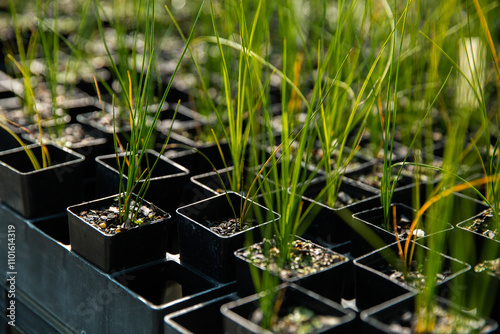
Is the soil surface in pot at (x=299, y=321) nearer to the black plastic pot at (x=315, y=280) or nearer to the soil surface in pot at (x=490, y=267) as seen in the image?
the black plastic pot at (x=315, y=280)

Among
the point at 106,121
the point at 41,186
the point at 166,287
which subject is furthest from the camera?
the point at 106,121

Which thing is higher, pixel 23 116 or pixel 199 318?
pixel 23 116

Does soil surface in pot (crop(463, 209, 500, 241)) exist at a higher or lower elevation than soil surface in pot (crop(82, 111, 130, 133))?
lower

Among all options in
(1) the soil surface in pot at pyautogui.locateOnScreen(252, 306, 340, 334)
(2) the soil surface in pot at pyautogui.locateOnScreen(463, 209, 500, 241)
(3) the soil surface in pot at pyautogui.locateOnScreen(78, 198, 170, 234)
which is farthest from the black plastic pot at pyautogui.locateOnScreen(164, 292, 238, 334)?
(2) the soil surface in pot at pyautogui.locateOnScreen(463, 209, 500, 241)

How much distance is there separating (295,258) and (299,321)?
0.19 meters

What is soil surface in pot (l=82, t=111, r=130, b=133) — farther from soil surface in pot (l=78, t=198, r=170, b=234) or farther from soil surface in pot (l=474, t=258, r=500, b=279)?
soil surface in pot (l=474, t=258, r=500, b=279)

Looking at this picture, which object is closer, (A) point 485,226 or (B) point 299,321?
(B) point 299,321

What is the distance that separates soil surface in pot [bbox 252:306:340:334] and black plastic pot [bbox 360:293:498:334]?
0.05 meters

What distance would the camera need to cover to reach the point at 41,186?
4.41 ft

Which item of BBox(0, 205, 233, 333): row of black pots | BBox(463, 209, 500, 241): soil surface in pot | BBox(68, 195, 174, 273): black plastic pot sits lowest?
BBox(0, 205, 233, 333): row of black pots

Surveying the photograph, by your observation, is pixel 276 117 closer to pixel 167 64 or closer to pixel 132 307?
pixel 167 64

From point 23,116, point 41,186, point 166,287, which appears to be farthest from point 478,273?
point 23,116

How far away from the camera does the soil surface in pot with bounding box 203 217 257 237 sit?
1187 millimetres

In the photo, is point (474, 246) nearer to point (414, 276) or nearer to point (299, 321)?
point (414, 276)
